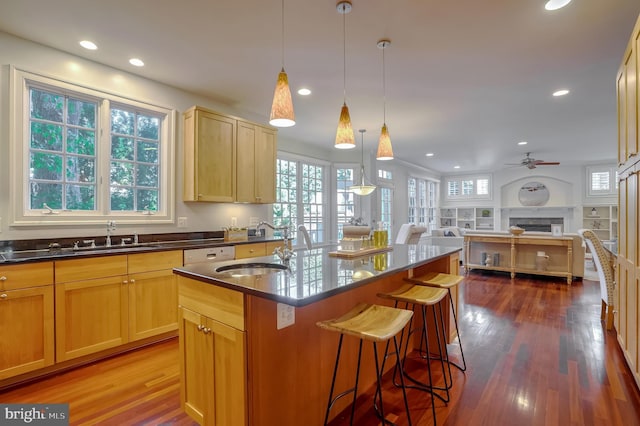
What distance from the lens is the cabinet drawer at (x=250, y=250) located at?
3.66 metres

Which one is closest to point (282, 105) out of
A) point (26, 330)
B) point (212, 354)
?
point (212, 354)

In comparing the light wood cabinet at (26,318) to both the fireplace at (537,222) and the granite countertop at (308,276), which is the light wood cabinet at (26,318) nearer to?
the granite countertop at (308,276)

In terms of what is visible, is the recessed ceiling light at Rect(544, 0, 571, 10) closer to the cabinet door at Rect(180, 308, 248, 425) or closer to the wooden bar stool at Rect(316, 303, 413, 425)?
the wooden bar stool at Rect(316, 303, 413, 425)

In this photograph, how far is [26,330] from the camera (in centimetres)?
223

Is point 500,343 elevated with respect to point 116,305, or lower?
lower

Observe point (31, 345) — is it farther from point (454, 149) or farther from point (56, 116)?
point (454, 149)

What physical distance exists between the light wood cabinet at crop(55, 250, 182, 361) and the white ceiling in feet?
6.02

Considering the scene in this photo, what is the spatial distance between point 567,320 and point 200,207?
451cm

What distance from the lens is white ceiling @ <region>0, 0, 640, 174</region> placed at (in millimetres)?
2232

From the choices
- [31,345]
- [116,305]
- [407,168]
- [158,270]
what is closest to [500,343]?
[158,270]

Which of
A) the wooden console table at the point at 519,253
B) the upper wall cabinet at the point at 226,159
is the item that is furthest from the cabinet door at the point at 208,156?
the wooden console table at the point at 519,253

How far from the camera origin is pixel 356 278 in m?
1.55

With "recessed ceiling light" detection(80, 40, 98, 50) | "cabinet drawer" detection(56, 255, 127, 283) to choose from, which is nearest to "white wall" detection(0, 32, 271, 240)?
"recessed ceiling light" detection(80, 40, 98, 50)

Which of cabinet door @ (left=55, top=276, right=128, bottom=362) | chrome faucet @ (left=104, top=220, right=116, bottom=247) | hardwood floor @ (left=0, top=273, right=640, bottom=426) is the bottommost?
hardwood floor @ (left=0, top=273, right=640, bottom=426)
